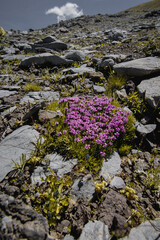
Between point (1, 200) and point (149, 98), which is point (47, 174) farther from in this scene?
point (149, 98)

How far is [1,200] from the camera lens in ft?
8.02

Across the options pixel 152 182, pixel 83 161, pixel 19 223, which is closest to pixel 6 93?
pixel 83 161

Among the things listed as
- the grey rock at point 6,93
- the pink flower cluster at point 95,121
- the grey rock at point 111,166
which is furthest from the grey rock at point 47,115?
the grey rock at point 6,93

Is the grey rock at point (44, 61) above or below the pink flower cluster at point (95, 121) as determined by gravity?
above

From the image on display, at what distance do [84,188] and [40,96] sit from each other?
4.70 m

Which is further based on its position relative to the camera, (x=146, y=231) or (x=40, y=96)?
(x=40, y=96)

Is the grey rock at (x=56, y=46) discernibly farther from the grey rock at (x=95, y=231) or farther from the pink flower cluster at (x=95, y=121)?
the grey rock at (x=95, y=231)

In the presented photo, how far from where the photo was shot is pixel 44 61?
32.2 ft

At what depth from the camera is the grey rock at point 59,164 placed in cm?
349

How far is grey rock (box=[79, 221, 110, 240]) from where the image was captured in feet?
8.02

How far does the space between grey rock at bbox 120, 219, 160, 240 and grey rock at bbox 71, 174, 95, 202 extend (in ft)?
3.16

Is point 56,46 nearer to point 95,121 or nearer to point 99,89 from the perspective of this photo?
point 99,89

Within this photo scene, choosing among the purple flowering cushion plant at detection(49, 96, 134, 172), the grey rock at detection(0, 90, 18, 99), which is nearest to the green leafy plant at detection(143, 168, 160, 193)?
the purple flowering cushion plant at detection(49, 96, 134, 172)

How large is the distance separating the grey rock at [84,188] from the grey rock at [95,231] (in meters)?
0.47
